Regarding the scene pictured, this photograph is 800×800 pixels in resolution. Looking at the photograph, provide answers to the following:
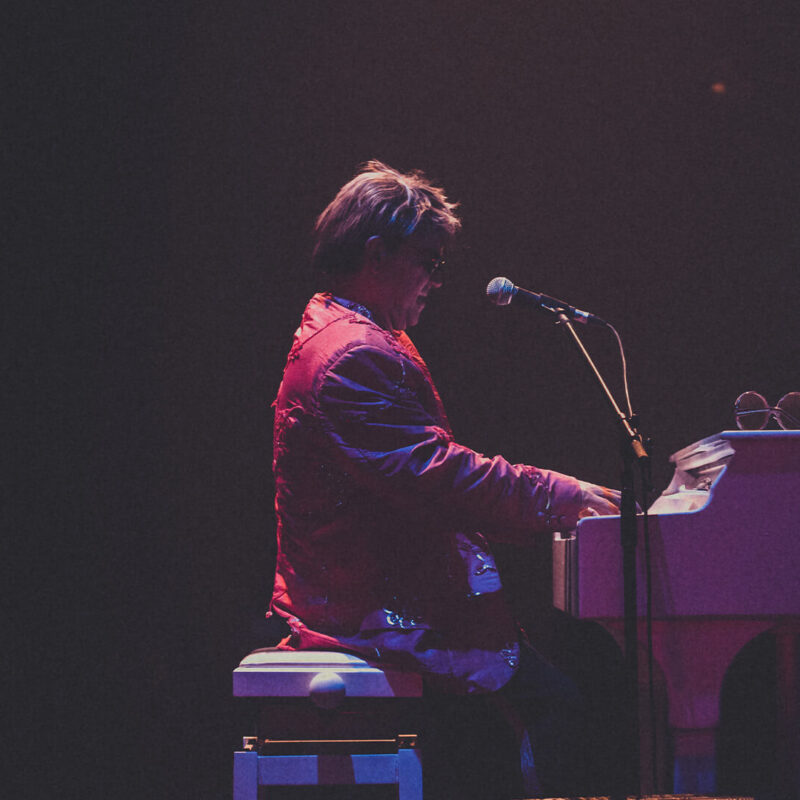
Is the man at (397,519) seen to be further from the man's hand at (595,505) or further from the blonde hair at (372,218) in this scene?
the blonde hair at (372,218)

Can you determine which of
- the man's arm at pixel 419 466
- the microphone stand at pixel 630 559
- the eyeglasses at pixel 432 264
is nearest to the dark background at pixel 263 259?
the eyeglasses at pixel 432 264

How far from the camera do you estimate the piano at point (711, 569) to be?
160 centimetres

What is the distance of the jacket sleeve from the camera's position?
1.65 metres

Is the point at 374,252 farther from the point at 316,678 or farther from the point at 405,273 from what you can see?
the point at 316,678

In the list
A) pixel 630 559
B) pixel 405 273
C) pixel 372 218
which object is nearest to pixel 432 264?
pixel 405 273

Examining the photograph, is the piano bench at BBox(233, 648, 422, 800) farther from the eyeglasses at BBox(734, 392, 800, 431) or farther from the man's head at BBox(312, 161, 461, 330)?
the eyeglasses at BBox(734, 392, 800, 431)

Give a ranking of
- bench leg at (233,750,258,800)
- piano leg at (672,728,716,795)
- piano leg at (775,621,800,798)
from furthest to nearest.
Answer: piano leg at (775,621,800,798)
piano leg at (672,728,716,795)
bench leg at (233,750,258,800)

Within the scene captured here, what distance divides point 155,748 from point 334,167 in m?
1.98

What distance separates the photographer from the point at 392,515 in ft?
5.74

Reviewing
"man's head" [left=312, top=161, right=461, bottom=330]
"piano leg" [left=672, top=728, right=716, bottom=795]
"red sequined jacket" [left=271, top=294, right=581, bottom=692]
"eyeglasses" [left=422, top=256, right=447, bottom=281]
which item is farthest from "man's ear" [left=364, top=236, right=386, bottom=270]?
"piano leg" [left=672, top=728, right=716, bottom=795]

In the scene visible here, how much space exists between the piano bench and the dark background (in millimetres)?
997

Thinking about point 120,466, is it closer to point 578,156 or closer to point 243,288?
point 243,288

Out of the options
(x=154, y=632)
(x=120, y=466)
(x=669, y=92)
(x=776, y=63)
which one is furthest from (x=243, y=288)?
(x=776, y=63)

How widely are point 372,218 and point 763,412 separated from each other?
1.06m
